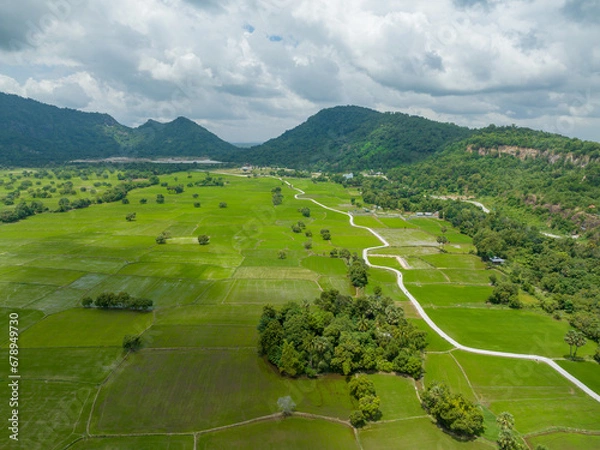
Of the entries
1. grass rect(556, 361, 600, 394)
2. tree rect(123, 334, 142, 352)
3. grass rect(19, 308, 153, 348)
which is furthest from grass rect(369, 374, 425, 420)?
grass rect(19, 308, 153, 348)

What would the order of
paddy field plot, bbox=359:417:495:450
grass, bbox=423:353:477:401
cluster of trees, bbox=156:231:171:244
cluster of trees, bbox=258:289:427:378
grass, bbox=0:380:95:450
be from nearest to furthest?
1. grass, bbox=0:380:95:450
2. paddy field plot, bbox=359:417:495:450
3. grass, bbox=423:353:477:401
4. cluster of trees, bbox=258:289:427:378
5. cluster of trees, bbox=156:231:171:244

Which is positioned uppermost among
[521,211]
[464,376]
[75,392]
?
[521,211]

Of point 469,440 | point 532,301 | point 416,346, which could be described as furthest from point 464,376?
point 532,301

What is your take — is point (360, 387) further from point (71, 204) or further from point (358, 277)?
point (71, 204)

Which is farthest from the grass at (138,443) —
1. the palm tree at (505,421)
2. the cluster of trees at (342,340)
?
the palm tree at (505,421)

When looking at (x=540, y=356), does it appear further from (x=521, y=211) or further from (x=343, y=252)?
(x=521, y=211)

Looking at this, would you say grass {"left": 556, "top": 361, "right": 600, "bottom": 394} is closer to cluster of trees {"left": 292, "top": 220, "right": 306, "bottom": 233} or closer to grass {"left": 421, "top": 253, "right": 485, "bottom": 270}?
grass {"left": 421, "top": 253, "right": 485, "bottom": 270}

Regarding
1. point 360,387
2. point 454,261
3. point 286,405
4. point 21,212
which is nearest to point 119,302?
point 286,405
